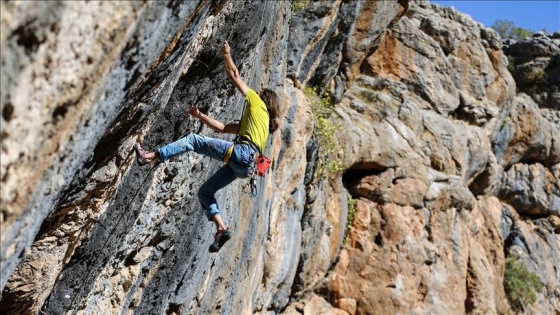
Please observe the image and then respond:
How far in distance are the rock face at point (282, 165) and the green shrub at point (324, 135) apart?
44 centimetres

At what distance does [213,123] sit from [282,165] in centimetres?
570

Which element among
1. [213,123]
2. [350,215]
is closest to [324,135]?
[350,215]

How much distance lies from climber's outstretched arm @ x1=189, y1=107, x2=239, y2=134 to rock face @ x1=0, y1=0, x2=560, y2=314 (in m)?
0.42

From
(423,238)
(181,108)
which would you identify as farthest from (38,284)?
(423,238)

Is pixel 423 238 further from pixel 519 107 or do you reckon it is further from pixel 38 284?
pixel 38 284

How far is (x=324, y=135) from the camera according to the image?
51.2 ft

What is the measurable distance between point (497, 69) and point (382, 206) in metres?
9.11

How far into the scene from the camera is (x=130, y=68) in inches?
158

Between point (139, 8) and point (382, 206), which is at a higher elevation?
point (139, 8)

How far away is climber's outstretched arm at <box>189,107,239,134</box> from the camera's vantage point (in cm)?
640

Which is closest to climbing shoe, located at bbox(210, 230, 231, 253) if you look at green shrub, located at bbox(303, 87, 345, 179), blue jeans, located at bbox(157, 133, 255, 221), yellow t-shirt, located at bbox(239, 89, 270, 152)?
blue jeans, located at bbox(157, 133, 255, 221)

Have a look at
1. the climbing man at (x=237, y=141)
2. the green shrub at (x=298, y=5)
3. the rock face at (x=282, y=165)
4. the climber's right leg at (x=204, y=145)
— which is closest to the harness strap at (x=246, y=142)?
the climbing man at (x=237, y=141)

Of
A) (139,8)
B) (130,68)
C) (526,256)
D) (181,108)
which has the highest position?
(139,8)

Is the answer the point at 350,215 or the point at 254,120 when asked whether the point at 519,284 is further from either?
the point at 254,120
